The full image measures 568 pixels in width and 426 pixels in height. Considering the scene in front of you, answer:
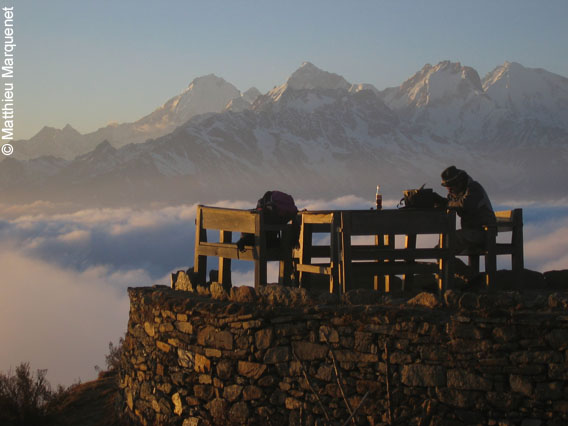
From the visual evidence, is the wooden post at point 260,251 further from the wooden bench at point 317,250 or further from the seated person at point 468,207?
the seated person at point 468,207

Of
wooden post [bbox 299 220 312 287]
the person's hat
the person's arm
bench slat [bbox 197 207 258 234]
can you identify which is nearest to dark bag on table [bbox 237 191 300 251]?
bench slat [bbox 197 207 258 234]

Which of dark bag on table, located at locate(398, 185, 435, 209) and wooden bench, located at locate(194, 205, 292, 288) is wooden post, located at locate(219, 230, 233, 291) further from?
dark bag on table, located at locate(398, 185, 435, 209)

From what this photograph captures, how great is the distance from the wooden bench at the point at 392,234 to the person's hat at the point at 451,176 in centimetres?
60

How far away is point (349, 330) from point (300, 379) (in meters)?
0.84

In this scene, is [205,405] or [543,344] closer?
[543,344]

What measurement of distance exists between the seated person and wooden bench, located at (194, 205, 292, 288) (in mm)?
2238

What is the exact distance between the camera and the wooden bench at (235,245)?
10.2m

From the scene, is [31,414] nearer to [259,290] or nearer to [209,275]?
[209,275]

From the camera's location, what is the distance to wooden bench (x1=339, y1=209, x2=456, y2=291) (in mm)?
9273

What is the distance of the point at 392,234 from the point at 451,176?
4.40ft

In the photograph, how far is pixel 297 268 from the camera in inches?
402

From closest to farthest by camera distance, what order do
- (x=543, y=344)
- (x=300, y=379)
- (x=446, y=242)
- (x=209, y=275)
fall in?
(x=543, y=344)
(x=300, y=379)
(x=446, y=242)
(x=209, y=275)

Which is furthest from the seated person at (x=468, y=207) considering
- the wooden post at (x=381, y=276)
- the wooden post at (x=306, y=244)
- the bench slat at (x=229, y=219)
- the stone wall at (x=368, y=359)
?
the bench slat at (x=229, y=219)

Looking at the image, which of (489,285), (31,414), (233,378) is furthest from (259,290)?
(31,414)
